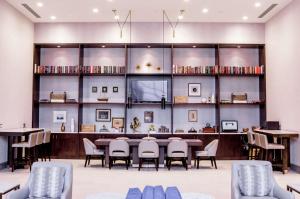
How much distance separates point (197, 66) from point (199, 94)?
3.13ft

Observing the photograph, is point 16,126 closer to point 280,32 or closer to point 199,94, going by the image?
point 199,94

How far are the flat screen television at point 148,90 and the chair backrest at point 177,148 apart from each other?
2753 millimetres

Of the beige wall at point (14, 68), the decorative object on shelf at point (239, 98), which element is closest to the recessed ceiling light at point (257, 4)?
the decorative object on shelf at point (239, 98)

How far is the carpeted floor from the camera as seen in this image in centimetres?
655

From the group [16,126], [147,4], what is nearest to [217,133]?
[147,4]

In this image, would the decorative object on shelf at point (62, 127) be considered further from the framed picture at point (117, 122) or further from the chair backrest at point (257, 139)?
the chair backrest at point (257, 139)

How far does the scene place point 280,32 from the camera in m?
10.0

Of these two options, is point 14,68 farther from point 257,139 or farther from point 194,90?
point 257,139

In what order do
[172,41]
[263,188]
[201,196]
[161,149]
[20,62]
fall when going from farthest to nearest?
1. [172,41]
2. [20,62]
3. [161,149]
4. [263,188]
5. [201,196]

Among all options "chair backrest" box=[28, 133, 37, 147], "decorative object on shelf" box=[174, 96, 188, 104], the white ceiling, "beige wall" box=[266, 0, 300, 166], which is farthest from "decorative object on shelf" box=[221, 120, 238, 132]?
"chair backrest" box=[28, 133, 37, 147]

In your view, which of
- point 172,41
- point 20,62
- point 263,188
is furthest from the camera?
point 172,41

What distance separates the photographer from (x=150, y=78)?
1157 centimetres

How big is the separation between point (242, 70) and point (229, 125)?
6.14ft

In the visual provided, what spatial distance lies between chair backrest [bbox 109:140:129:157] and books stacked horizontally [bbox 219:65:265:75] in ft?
14.0
